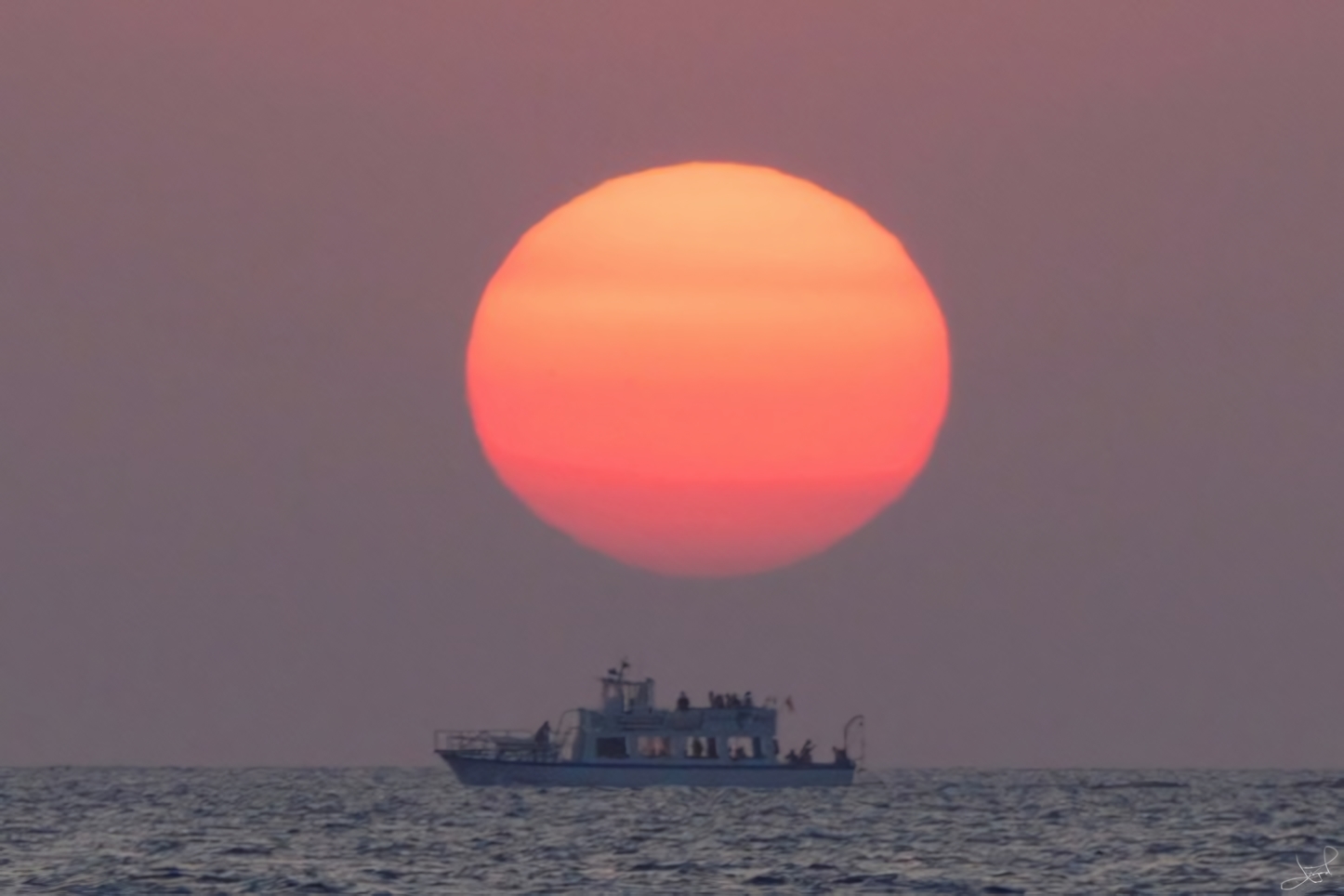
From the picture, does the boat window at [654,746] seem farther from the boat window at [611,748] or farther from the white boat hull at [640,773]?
the boat window at [611,748]

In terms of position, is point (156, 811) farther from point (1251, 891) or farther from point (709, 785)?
point (1251, 891)

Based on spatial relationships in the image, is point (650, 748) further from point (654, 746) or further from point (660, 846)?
point (660, 846)

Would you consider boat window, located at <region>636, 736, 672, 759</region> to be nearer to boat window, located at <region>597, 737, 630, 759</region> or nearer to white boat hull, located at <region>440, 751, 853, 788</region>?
white boat hull, located at <region>440, 751, 853, 788</region>

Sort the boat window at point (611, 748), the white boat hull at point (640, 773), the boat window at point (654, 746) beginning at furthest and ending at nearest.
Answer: the boat window at point (654, 746) < the boat window at point (611, 748) < the white boat hull at point (640, 773)

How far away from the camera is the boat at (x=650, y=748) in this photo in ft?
567

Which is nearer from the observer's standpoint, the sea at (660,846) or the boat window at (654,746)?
the sea at (660,846)

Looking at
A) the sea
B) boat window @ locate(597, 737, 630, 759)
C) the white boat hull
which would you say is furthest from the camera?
boat window @ locate(597, 737, 630, 759)

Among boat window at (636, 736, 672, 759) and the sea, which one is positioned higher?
boat window at (636, 736, 672, 759)

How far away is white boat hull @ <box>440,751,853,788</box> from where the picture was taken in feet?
566

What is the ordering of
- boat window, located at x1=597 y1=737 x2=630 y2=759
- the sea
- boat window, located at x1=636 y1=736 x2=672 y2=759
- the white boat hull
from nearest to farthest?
→ the sea < the white boat hull < boat window, located at x1=597 y1=737 x2=630 y2=759 < boat window, located at x1=636 y1=736 x2=672 y2=759

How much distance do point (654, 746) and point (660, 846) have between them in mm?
52641

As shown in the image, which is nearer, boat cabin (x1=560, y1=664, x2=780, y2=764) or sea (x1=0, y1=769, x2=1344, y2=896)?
sea (x1=0, y1=769, x2=1344, y2=896)

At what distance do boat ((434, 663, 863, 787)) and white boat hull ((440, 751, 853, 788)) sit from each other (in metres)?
0.05

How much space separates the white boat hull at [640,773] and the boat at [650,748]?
5cm
